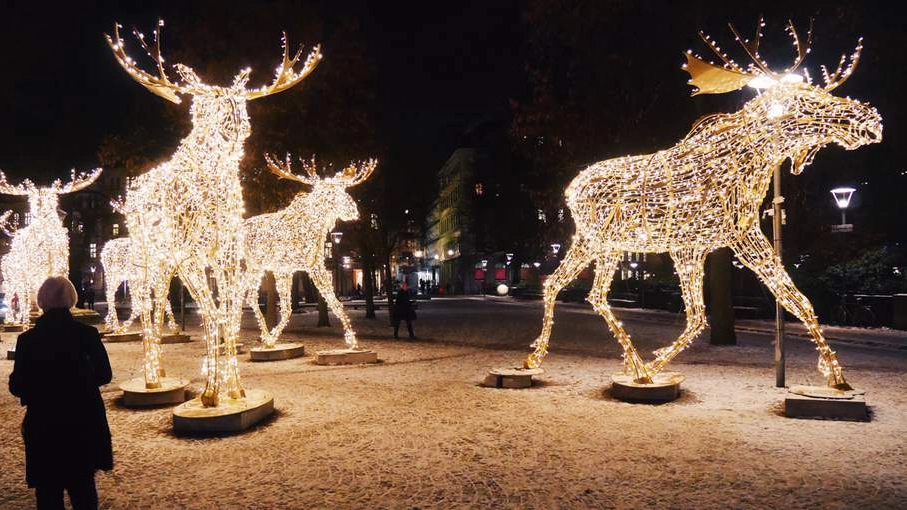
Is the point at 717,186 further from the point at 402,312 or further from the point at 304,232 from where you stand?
the point at 402,312

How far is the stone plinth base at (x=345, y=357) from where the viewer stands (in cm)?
1166

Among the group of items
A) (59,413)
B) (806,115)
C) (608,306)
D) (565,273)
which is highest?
(806,115)

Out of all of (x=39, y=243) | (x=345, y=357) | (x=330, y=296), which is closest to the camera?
(x=345, y=357)

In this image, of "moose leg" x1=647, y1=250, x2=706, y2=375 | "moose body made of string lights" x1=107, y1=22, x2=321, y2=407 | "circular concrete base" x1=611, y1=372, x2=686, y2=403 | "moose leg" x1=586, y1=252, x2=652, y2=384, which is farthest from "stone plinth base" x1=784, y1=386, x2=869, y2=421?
"moose body made of string lights" x1=107, y1=22, x2=321, y2=407

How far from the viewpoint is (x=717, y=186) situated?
7.88 metres

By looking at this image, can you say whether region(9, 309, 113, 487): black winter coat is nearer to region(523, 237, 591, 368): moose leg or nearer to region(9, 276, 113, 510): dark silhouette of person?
region(9, 276, 113, 510): dark silhouette of person

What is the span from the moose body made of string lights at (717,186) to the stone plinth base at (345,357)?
184 inches

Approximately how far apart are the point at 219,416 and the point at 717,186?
655 cm

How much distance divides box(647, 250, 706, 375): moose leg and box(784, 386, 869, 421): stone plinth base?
64.7 inches

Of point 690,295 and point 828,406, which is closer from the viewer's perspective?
point 828,406

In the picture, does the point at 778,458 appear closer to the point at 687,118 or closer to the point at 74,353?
the point at 74,353

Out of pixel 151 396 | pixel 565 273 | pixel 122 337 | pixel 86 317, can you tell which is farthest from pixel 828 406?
pixel 86 317

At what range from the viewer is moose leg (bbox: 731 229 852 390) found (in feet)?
24.2

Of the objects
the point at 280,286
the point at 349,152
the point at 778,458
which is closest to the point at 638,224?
the point at 778,458
